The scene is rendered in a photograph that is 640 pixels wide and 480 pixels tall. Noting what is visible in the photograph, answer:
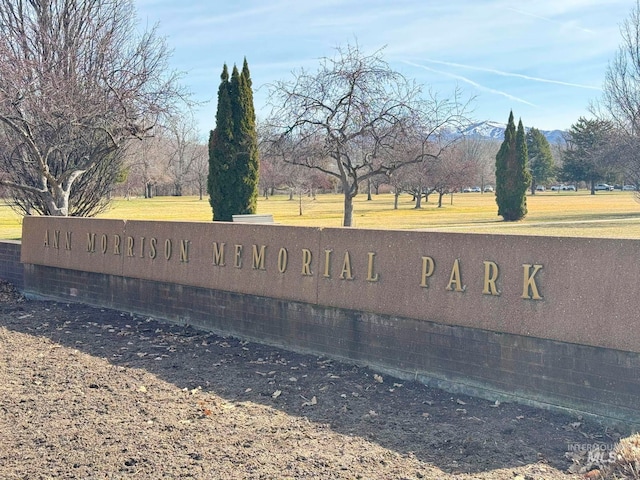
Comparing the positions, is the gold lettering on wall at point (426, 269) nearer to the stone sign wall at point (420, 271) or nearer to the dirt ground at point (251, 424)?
the stone sign wall at point (420, 271)

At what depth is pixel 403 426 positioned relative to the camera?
4.71 metres

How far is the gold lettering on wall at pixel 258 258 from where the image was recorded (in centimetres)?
741

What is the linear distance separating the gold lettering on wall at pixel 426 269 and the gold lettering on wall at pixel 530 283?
0.87 meters

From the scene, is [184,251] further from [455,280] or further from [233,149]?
[233,149]

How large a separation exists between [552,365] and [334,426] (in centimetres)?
173

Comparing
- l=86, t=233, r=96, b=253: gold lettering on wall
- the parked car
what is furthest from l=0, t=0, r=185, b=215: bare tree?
the parked car

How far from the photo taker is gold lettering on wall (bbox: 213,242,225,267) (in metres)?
7.89

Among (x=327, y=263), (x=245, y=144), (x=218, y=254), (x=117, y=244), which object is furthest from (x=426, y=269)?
(x=245, y=144)

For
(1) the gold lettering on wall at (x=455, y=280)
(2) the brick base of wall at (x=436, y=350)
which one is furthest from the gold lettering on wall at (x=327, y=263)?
(1) the gold lettering on wall at (x=455, y=280)

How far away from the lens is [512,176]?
3431cm

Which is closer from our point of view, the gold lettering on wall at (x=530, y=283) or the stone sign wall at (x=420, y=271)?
the stone sign wall at (x=420, y=271)

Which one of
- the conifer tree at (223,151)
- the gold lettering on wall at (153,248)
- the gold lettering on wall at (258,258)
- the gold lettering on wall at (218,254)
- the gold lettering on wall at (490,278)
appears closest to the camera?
the gold lettering on wall at (490,278)

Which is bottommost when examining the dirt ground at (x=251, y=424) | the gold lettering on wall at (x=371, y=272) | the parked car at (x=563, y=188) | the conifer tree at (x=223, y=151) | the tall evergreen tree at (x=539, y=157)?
the dirt ground at (x=251, y=424)

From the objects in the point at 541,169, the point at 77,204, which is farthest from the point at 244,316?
the point at 541,169
